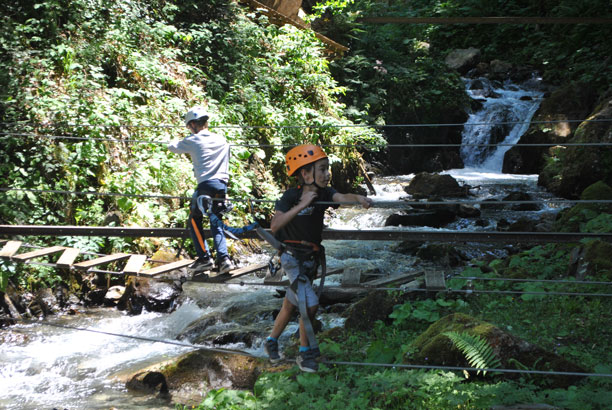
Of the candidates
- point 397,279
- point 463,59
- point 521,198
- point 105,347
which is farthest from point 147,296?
point 463,59

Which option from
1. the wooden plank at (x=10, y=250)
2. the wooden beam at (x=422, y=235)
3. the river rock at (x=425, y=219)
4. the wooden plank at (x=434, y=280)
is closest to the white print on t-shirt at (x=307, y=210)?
the wooden beam at (x=422, y=235)

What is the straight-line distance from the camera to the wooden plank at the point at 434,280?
4227mm

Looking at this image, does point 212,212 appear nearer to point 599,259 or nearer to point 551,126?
point 599,259

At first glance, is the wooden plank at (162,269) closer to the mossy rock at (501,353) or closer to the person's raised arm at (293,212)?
the person's raised arm at (293,212)

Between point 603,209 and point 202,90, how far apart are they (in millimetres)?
7667

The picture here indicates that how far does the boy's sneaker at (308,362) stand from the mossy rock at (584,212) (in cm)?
521

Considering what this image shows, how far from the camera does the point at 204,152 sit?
178 inches

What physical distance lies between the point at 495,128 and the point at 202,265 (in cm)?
1322

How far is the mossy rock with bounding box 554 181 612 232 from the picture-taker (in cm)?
746

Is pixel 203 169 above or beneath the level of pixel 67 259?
above

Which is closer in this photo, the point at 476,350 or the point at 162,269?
the point at 476,350

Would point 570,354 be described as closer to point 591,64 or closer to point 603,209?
point 603,209

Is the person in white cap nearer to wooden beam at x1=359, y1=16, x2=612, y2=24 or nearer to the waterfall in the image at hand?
wooden beam at x1=359, y1=16, x2=612, y2=24

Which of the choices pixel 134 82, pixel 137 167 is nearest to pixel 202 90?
pixel 134 82
